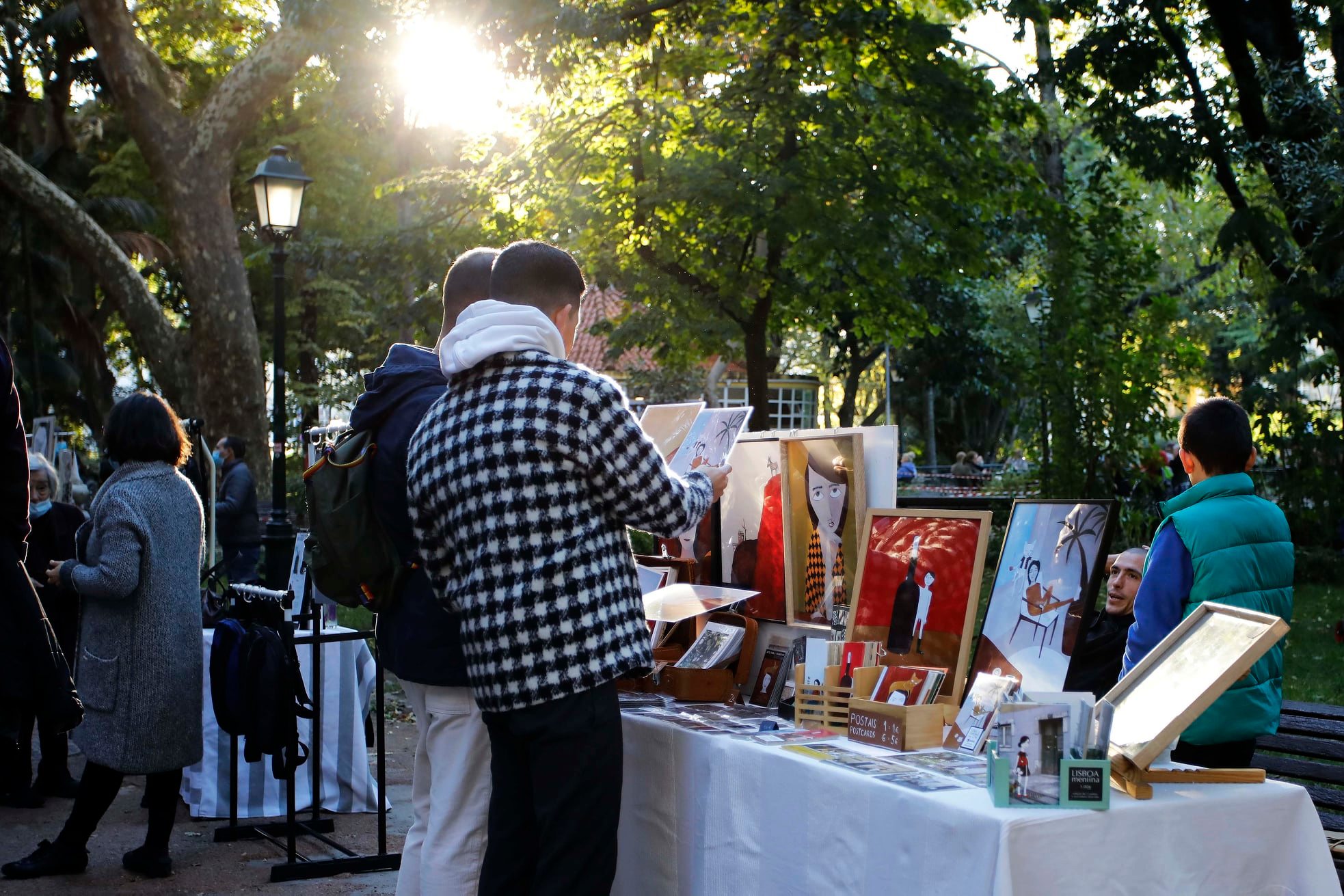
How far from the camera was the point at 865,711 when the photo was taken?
280cm

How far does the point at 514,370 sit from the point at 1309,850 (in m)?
1.82

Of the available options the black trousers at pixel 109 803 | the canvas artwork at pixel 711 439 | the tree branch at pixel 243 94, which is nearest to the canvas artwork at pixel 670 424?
the canvas artwork at pixel 711 439

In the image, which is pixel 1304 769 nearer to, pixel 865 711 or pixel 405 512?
pixel 865 711

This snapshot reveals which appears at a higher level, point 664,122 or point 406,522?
point 664,122

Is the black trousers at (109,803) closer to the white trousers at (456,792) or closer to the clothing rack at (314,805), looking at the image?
the clothing rack at (314,805)

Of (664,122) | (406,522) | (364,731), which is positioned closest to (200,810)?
(364,731)

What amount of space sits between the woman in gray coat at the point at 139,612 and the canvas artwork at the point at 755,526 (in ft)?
6.78

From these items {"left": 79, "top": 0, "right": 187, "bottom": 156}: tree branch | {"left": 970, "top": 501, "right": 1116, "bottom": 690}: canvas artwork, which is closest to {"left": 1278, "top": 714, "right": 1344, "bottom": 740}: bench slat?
{"left": 970, "top": 501, "right": 1116, "bottom": 690}: canvas artwork

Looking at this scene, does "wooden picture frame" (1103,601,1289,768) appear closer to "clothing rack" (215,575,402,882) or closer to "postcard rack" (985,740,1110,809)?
"postcard rack" (985,740,1110,809)

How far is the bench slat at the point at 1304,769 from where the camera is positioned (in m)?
3.72

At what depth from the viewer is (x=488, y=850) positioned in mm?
2766

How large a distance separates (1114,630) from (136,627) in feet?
10.9

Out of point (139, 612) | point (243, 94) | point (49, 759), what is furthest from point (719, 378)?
point (139, 612)

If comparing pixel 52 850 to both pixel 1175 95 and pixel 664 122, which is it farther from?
pixel 1175 95
